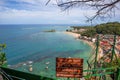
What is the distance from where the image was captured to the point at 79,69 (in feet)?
12.6

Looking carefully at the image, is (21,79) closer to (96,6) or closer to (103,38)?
(96,6)

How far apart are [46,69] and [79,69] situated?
31914 mm

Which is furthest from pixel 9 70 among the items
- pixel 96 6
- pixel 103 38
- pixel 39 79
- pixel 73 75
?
pixel 103 38

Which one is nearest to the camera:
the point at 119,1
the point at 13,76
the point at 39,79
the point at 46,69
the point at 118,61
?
the point at 119,1

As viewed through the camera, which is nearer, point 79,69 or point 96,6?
point 96,6

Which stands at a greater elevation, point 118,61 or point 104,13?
point 104,13

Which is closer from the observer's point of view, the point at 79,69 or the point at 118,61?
the point at 79,69

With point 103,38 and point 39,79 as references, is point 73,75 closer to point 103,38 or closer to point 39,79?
point 39,79

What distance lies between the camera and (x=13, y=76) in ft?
11.7

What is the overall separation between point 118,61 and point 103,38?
152 cm

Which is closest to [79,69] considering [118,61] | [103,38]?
[118,61]

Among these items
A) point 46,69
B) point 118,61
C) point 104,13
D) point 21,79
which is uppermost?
point 104,13

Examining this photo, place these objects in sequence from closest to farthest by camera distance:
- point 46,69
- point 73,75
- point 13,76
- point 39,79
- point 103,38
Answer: point 39,79 < point 13,76 < point 73,75 < point 103,38 < point 46,69

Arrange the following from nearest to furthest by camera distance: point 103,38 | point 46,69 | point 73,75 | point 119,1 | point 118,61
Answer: point 119,1 → point 73,75 → point 118,61 → point 103,38 → point 46,69
